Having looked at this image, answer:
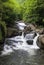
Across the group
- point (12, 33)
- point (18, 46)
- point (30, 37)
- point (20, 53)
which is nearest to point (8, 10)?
point (12, 33)

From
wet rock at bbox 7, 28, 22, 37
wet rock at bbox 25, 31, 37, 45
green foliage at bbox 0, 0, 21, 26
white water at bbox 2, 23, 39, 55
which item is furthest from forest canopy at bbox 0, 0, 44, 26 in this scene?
wet rock at bbox 25, 31, 37, 45

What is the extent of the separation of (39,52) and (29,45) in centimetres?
315

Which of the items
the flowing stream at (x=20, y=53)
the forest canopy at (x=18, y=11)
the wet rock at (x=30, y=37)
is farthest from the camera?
the forest canopy at (x=18, y=11)

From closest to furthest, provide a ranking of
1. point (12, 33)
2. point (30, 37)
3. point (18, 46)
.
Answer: point (18, 46) < point (30, 37) < point (12, 33)

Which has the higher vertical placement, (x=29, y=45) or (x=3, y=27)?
(x=3, y=27)

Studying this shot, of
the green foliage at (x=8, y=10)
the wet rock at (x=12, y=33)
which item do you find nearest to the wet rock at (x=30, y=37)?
the wet rock at (x=12, y=33)

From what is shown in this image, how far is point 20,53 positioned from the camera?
21547 mm

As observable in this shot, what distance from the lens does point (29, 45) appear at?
2483 cm

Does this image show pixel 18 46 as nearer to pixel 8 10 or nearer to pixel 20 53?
pixel 20 53

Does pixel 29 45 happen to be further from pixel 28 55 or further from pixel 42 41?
pixel 28 55

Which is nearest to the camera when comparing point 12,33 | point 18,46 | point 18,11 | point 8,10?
point 18,46

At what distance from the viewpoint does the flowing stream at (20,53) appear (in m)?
18.8

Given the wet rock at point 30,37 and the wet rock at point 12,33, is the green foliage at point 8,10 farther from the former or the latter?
the wet rock at point 30,37

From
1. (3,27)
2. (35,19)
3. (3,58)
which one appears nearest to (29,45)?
(3,27)
